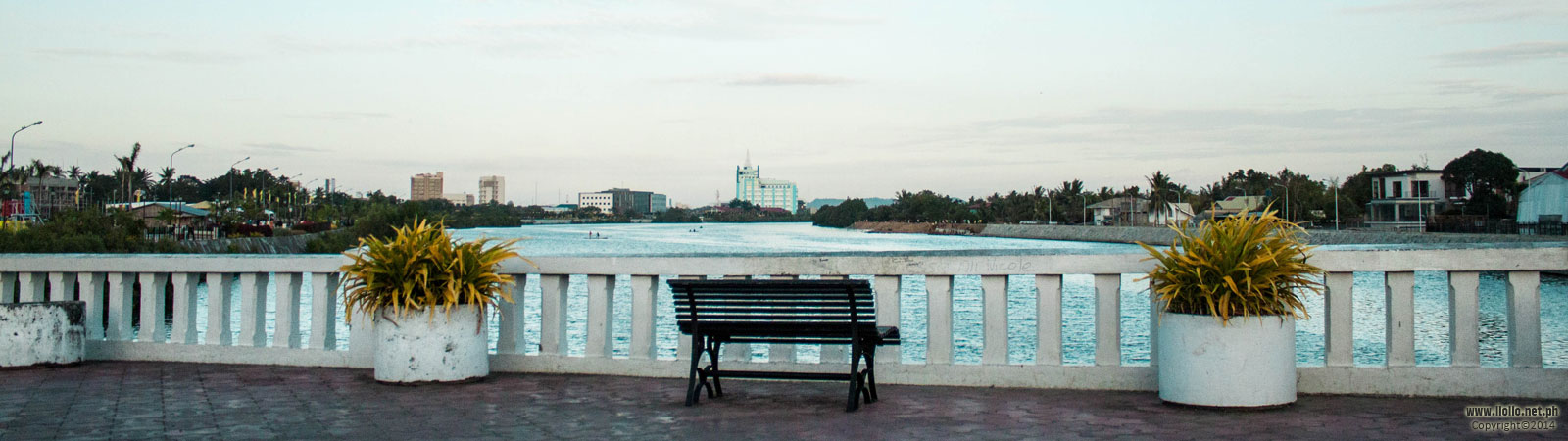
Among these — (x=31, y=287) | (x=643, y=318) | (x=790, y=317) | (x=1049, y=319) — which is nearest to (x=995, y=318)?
(x=1049, y=319)

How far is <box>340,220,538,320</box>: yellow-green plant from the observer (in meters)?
7.60

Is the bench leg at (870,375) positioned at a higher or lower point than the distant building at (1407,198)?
lower

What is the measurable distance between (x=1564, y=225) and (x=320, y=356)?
8664cm

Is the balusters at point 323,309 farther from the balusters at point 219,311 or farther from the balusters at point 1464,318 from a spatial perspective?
the balusters at point 1464,318

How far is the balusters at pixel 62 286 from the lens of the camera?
369 inches

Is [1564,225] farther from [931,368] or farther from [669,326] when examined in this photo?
[931,368]

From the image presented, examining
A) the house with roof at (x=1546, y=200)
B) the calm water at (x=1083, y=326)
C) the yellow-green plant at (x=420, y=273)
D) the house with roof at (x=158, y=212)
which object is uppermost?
the house with roof at (x=1546, y=200)

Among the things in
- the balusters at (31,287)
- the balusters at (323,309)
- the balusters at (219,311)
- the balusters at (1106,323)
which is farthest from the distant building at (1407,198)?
the balusters at (31,287)

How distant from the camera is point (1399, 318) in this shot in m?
7.03

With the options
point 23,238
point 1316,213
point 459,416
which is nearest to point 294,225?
point 23,238

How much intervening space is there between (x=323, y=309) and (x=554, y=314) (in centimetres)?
196

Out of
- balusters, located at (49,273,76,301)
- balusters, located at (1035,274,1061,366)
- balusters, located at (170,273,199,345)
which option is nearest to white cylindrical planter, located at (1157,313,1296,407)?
balusters, located at (1035,274,1061,366)

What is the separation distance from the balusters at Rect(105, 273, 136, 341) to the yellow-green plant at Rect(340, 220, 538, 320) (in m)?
2.66

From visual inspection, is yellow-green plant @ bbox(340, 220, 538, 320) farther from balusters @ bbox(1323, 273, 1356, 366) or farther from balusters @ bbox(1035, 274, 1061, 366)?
balusters @ bbox(1323, 273, 1356, 366)
